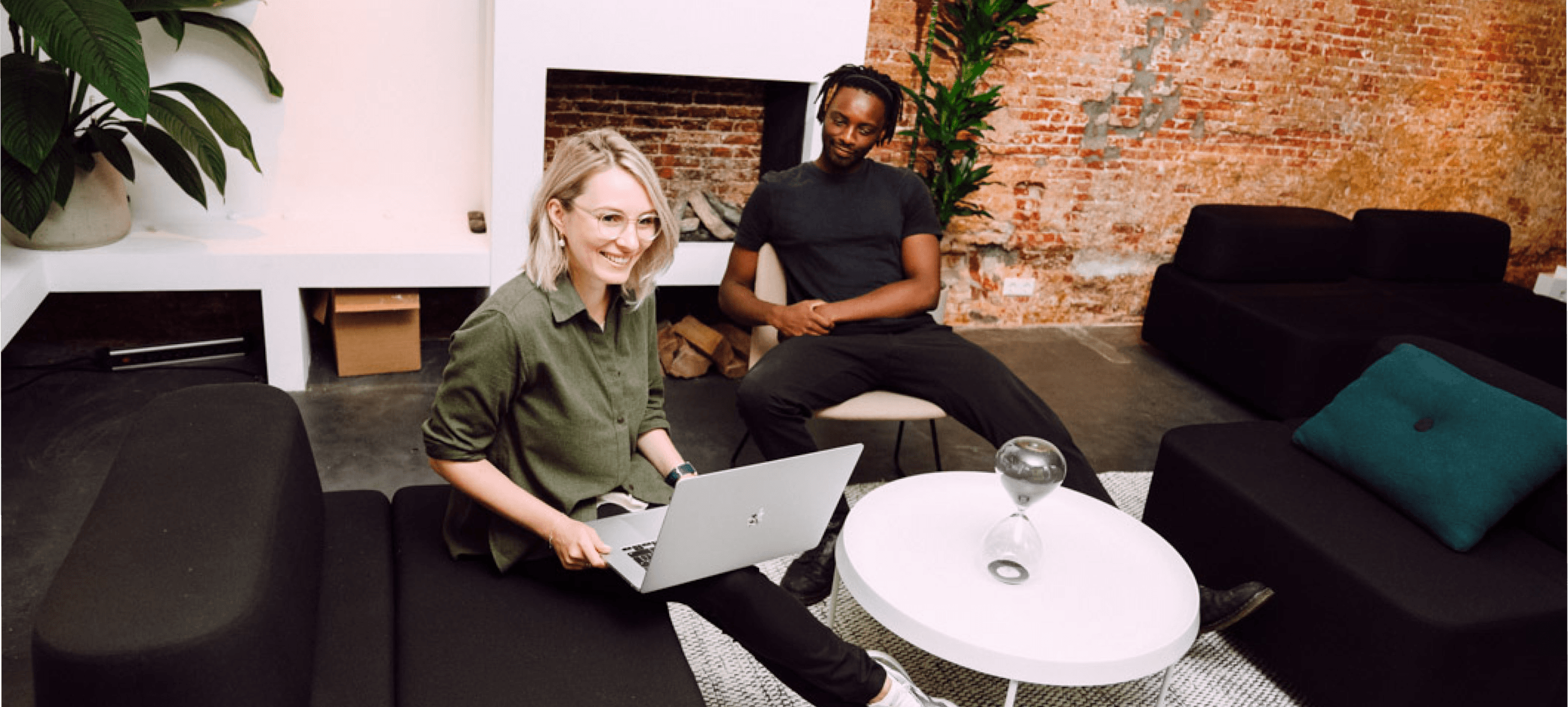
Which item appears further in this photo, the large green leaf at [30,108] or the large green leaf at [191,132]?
the large green leaf at [191,132]

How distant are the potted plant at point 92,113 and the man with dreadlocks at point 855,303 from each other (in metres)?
1.78

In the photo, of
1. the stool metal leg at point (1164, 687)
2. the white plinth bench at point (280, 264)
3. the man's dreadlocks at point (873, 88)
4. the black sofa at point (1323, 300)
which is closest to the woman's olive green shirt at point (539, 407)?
the stool metal leg at point (1164, 687)

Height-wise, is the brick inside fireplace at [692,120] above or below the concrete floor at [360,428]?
above

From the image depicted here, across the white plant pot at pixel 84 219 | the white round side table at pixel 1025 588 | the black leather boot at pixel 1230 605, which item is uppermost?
the white plant pot at pixel 84 219

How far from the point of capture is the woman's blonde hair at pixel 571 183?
1.68 m

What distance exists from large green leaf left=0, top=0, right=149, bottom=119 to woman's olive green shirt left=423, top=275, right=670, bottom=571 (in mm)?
1744

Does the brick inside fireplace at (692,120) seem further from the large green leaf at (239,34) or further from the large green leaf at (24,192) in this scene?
the large green leaf at (24,192)

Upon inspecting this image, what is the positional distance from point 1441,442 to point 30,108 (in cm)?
383

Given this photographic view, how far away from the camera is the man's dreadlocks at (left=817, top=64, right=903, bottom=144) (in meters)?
3.04

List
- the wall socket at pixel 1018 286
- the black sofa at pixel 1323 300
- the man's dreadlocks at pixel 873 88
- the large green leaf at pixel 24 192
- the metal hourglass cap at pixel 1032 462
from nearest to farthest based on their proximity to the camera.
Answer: the metal hourglass cap at pixel 1032 462 < the large green leaf at pixel 24 192 < the man's dreadlocks at pixel 873 88 < the black sofa at pixel 1323 300 < the wall socket at pixel 1018 286

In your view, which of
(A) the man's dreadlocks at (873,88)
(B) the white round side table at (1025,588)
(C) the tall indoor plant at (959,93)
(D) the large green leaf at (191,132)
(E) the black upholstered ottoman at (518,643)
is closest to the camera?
(E) the black upholstered ottoman at (518,643)

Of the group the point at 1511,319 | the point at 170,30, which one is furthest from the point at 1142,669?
the point at 1511,319

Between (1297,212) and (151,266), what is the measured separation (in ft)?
16.0

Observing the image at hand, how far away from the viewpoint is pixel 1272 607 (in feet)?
7.57
